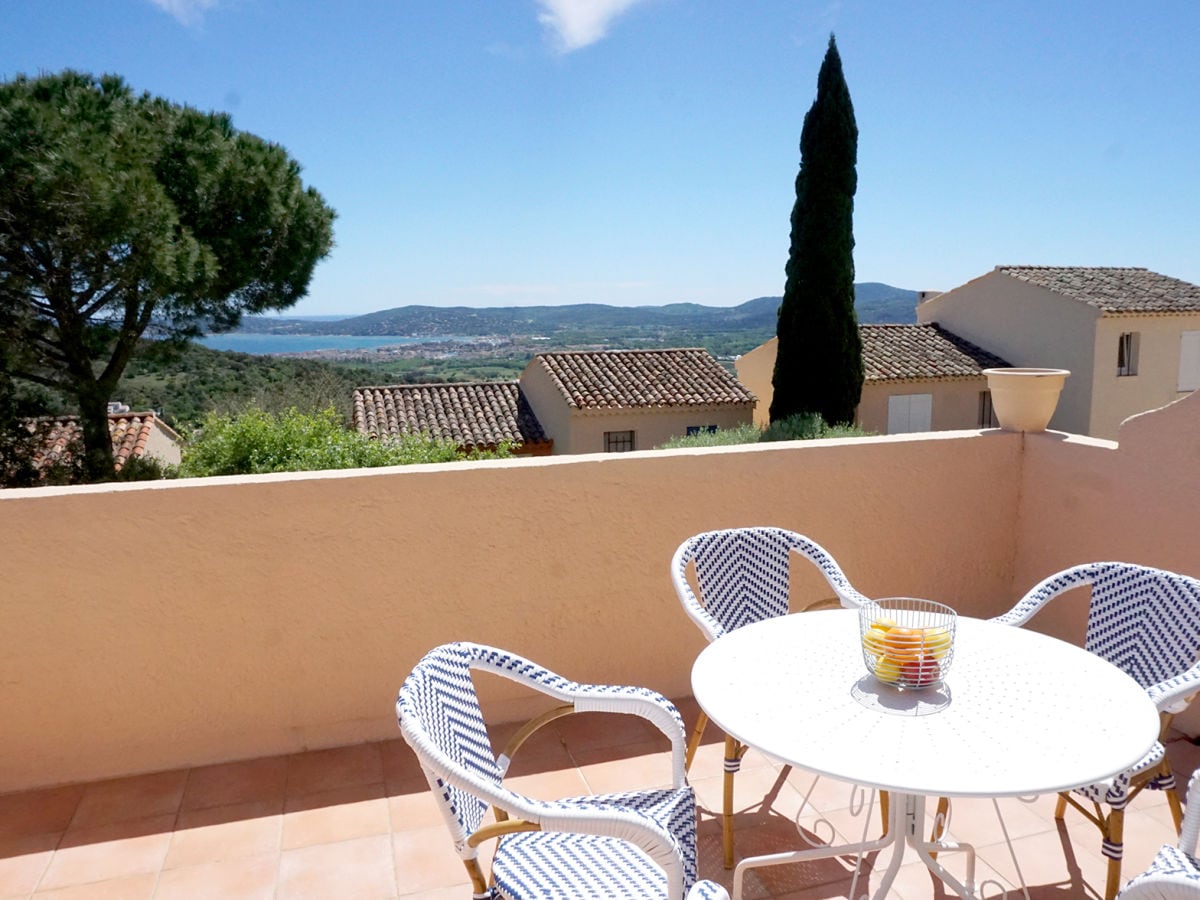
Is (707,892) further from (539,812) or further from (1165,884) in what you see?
(1165,884)

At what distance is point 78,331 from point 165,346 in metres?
1.23

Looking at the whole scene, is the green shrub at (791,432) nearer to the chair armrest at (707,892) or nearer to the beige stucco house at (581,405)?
the beige stucco house at (581,405)

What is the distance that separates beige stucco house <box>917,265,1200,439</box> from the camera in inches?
835

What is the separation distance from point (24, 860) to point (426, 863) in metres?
1.22

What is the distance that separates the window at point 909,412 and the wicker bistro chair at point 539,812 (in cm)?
2075

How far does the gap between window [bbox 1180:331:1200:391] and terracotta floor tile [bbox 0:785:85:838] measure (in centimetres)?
2661

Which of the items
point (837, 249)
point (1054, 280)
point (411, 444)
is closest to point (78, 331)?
point (411, 444)

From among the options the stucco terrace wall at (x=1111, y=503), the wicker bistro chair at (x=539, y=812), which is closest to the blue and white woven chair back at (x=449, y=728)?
the wicker bistro chair at (x=539, y=812)

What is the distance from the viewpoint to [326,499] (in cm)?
300

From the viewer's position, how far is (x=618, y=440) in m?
20.8

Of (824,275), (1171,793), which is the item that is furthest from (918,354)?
(1171,793)

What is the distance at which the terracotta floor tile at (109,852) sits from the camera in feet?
7.89

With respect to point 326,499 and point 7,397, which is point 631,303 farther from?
point 326,499

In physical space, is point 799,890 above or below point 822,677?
below
